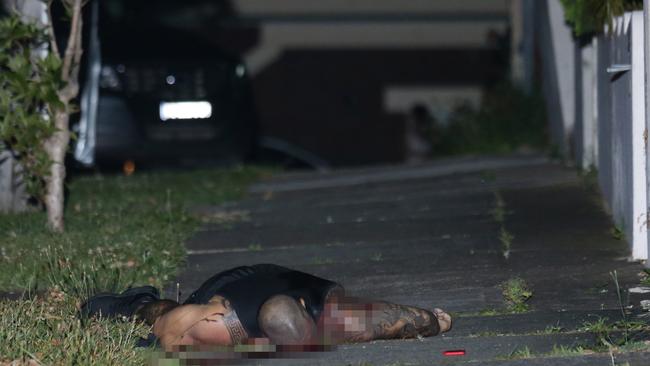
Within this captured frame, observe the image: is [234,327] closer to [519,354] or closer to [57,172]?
[519,354]

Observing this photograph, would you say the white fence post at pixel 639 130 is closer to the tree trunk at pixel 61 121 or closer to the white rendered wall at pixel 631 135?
the white rendered wall at pixel 631 135

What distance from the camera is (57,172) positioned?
8.04m

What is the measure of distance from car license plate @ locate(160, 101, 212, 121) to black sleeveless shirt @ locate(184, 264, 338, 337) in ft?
24.4

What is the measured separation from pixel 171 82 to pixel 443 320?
26.6ft

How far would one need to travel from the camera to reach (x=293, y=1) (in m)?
21.5

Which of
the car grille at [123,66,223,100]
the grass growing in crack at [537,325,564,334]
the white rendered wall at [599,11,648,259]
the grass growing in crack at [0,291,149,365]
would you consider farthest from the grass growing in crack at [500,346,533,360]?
the car grille at [123,66,223,100]

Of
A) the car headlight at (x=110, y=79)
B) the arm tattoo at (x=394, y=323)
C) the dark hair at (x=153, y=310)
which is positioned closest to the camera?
the arm tattoo at (x=394, y=323)

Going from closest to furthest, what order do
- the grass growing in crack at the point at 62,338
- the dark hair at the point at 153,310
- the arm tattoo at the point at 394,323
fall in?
the grass growing in crack at the point at 62,338 < the arm tattoo at the point at 394,323 < the dark hair at the point at 153,310

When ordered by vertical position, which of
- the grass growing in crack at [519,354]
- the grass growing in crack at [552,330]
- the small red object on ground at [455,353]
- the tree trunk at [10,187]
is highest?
the tree trunk at [10,187]

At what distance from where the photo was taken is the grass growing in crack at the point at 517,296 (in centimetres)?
600

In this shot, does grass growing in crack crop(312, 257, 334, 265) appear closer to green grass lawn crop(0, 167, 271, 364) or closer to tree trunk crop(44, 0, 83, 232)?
green grass lawn crop(0, 167, 271, 364)

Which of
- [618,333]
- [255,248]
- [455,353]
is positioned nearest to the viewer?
[455,353]

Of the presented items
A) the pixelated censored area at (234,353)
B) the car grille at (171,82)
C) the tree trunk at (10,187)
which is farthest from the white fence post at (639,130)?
the car grille at (171,82)

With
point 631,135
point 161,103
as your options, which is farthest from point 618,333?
point 161,103
